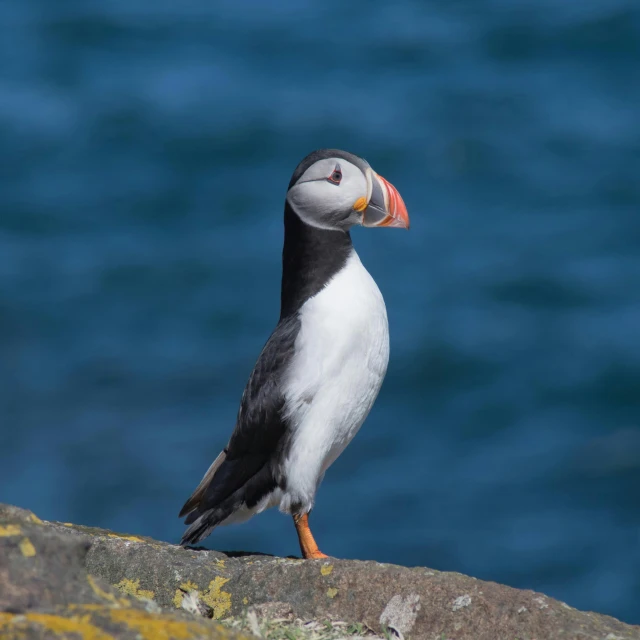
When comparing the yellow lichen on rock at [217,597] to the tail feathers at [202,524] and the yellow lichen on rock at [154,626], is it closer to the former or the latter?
the tail feathers at [202,524]

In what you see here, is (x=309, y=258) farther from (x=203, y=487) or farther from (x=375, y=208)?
(x=203, y=487)

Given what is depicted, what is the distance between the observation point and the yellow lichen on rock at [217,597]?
13.9 ft

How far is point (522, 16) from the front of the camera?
→ 26453mm

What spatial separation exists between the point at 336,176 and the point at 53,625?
351 cm

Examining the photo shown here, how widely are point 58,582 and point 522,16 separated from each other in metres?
25.6

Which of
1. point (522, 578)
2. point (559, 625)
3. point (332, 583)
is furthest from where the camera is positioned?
point (522, 578)

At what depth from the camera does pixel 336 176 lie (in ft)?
18.5

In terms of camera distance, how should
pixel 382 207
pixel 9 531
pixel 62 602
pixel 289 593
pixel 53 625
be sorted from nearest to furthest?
1. pixel 53 625
2. pixel 62 602
3. pixel 9 531
4. pixel 289 593
5. pixel 382 207

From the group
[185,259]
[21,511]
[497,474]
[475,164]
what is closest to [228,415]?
[497,474]

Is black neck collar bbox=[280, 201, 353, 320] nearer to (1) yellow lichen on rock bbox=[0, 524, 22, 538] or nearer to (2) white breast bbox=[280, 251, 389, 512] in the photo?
(2) white breast bbox=[280, 251, 389, 512]

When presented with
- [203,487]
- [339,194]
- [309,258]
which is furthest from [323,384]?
[339,194]

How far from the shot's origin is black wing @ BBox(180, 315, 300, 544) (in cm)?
550

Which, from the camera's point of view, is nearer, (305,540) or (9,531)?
(9,531)

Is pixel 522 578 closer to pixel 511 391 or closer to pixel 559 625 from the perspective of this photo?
pixel 511 391
